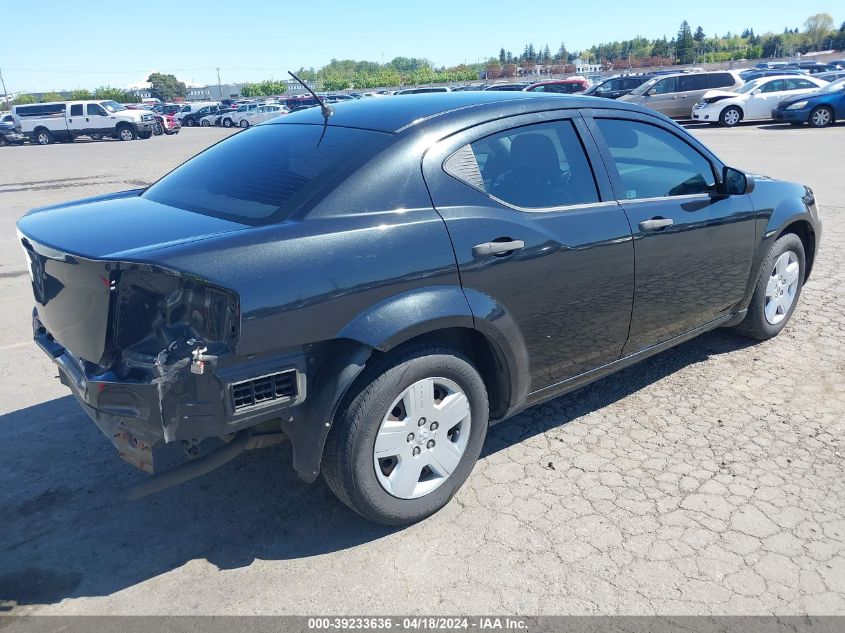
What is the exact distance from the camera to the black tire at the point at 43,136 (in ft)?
113

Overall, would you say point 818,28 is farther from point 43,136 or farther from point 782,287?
point 782,287

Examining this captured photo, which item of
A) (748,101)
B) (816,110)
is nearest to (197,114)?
(748,101)

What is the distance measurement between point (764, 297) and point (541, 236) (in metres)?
2.36

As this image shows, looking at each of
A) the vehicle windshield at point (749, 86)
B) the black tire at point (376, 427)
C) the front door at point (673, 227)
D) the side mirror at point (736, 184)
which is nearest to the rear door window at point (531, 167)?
the front door at point (673, 227)

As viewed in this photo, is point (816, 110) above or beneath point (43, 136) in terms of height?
above

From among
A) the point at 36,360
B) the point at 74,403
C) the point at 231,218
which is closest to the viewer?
the point at 231,218

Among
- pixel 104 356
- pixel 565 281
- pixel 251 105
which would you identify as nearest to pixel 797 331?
pixel 565 281

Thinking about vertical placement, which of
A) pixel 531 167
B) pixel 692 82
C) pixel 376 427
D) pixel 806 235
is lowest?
pixel 376 427

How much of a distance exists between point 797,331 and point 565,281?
113 inches

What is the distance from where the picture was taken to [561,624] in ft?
8.26

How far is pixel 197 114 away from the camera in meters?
46.1

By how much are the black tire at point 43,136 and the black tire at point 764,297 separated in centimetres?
3746

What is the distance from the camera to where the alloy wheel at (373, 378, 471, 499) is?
2918 millimetres

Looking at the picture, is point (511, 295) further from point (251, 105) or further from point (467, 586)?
point (251, 105)
